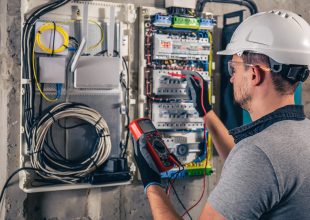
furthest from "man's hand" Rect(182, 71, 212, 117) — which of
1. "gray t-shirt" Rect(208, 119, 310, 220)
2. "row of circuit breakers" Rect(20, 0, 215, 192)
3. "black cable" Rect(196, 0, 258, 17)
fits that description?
"gray t-shirt" Rect(208, 119, 310, 220)

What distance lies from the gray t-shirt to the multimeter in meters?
0.51

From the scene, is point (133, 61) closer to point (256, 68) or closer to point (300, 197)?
point (256, 68)

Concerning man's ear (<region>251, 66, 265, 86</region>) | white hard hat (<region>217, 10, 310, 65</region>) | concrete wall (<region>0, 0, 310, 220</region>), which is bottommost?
concrete wall (<region>0, 0, 310, 220</region>)

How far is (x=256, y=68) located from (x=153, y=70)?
3.28ft

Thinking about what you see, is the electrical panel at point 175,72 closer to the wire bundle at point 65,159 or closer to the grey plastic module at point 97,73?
the grey plastic module at point 97,73

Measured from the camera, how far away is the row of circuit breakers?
2273 mm

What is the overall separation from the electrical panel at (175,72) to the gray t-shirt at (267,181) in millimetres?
1151

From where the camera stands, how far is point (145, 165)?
73.2 inches

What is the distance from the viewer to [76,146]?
2391mm

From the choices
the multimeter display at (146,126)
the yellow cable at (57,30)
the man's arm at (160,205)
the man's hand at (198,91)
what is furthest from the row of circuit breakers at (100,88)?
the man's arm at (160,205)

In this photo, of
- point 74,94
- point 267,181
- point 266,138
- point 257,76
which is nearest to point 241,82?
point 257,76

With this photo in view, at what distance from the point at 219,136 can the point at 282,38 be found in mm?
811

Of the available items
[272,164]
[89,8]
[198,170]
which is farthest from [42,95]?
[272,164]

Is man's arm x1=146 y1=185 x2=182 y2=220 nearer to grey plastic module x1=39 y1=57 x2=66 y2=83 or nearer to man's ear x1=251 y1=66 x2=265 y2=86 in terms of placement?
man's ear x1=251 y1=66 x2=265 y2=86
